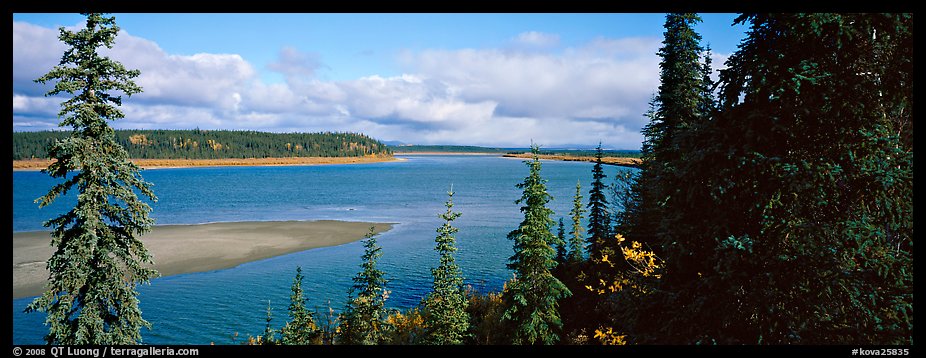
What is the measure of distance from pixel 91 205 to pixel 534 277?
621 inches

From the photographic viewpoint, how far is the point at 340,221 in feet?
178

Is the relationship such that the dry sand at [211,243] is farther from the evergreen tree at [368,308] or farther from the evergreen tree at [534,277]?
the evergreen tree at [534,277]

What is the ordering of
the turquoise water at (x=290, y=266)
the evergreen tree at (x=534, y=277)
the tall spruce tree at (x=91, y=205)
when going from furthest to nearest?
the turquoise water at (x=290, y=266) < the evergreen tree at (x=534, y=277) < the tall spruce tree at (x=91, y=205)

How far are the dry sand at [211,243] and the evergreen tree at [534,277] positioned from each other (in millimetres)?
24360

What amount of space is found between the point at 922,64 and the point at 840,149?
1.58m

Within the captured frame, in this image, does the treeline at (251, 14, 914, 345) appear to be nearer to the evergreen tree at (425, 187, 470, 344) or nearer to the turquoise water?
the evergreen tree at (425, 187, 470, 344)

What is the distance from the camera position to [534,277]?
770 inches

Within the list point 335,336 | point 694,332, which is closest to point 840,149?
point 694,332

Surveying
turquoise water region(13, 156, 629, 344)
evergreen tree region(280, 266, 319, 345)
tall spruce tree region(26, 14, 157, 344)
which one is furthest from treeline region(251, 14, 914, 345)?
turquoise water region(13, 156, 629, 344)

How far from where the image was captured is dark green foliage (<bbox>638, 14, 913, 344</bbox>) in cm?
700

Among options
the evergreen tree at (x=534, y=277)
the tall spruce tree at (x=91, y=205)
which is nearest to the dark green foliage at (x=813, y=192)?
the evergreen tree at (x=534, y=277)

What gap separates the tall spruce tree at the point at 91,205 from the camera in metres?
12.9

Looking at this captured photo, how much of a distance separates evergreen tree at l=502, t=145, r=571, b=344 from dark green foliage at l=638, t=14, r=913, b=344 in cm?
1088

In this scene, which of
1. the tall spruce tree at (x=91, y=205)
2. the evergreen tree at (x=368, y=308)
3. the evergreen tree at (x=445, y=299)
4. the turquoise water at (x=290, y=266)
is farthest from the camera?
the turquoise water at (x=290, y=266)
